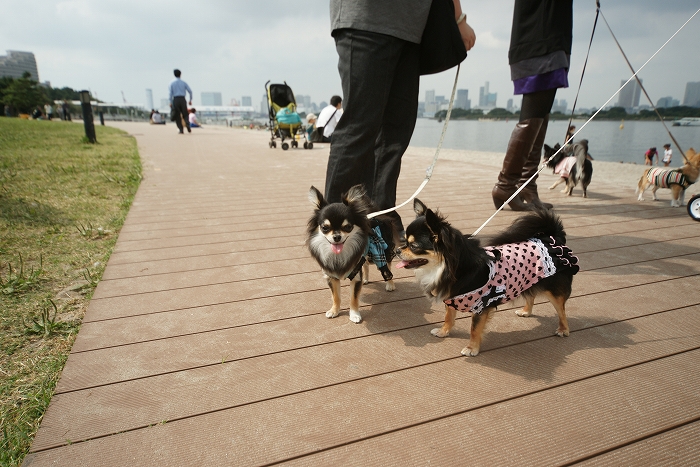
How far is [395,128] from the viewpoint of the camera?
2861 millimetres

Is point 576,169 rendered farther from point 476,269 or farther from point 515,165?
point 476,269

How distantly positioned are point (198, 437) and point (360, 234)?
4.07 feet

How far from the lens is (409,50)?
Answer: 8.52ft

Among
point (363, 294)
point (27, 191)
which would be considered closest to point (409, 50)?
point (363, 294)

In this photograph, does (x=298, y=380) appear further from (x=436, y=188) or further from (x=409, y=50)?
(x=436, y=188)

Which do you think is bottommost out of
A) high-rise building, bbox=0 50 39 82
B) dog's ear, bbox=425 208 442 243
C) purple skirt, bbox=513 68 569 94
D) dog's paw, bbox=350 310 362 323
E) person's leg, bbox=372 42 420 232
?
dog's paw, bbox=350 310 362 323

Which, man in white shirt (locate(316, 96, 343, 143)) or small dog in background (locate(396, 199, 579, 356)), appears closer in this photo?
small dog in background (locate(396, 199, 579, 356))

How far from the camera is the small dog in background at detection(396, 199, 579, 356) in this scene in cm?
185

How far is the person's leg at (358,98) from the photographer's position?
2354mm

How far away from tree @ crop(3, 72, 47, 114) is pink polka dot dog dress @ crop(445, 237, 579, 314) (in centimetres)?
5501

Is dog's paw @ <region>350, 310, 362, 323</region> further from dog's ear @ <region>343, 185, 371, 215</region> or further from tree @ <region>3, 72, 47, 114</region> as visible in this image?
tree @ <region>3, 72, 47, 114</region>

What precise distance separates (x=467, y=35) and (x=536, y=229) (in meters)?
1.50

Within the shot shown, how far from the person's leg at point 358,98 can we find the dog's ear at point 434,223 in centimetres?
86

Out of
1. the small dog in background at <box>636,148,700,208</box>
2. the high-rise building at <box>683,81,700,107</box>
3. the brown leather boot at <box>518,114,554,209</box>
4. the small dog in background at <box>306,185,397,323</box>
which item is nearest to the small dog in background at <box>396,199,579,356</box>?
the small dog in background at <box>306,185,397,323</box>
